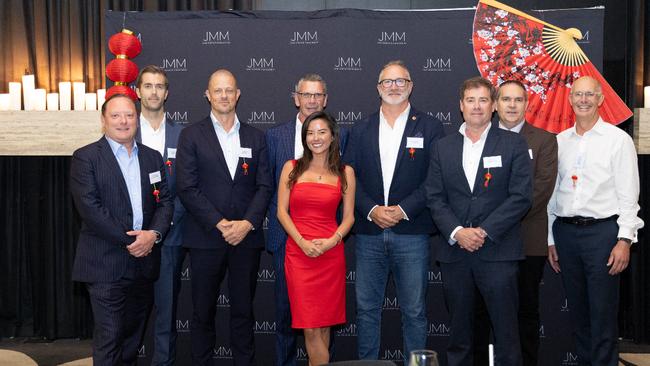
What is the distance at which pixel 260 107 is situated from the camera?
4.41 m

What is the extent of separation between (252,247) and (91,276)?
0.90 m

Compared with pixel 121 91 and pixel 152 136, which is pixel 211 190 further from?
pixel 121 91

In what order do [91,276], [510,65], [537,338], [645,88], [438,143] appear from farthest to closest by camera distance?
[645,88]
[510,65]
[537,338]
[438,143]
[91,276]

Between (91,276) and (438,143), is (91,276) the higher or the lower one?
the lower one

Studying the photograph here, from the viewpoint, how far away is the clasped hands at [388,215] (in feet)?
11.8

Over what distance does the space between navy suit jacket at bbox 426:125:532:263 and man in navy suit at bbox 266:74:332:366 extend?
79 centimetres

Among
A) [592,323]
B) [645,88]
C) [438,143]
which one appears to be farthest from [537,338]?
[645,88]

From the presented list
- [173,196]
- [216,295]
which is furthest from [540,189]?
[173,196]

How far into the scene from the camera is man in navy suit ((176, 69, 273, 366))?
3646 mm

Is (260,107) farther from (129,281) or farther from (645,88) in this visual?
(645,88)

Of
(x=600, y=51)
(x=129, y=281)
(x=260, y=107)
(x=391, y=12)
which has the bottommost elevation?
(x=129, y=281)

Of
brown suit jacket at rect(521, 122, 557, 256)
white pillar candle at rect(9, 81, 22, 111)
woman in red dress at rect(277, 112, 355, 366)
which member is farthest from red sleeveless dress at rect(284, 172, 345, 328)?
white pillar candle at rect(9, 81, 22, 111)

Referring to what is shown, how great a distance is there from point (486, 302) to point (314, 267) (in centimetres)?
91

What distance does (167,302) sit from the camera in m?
3.86
